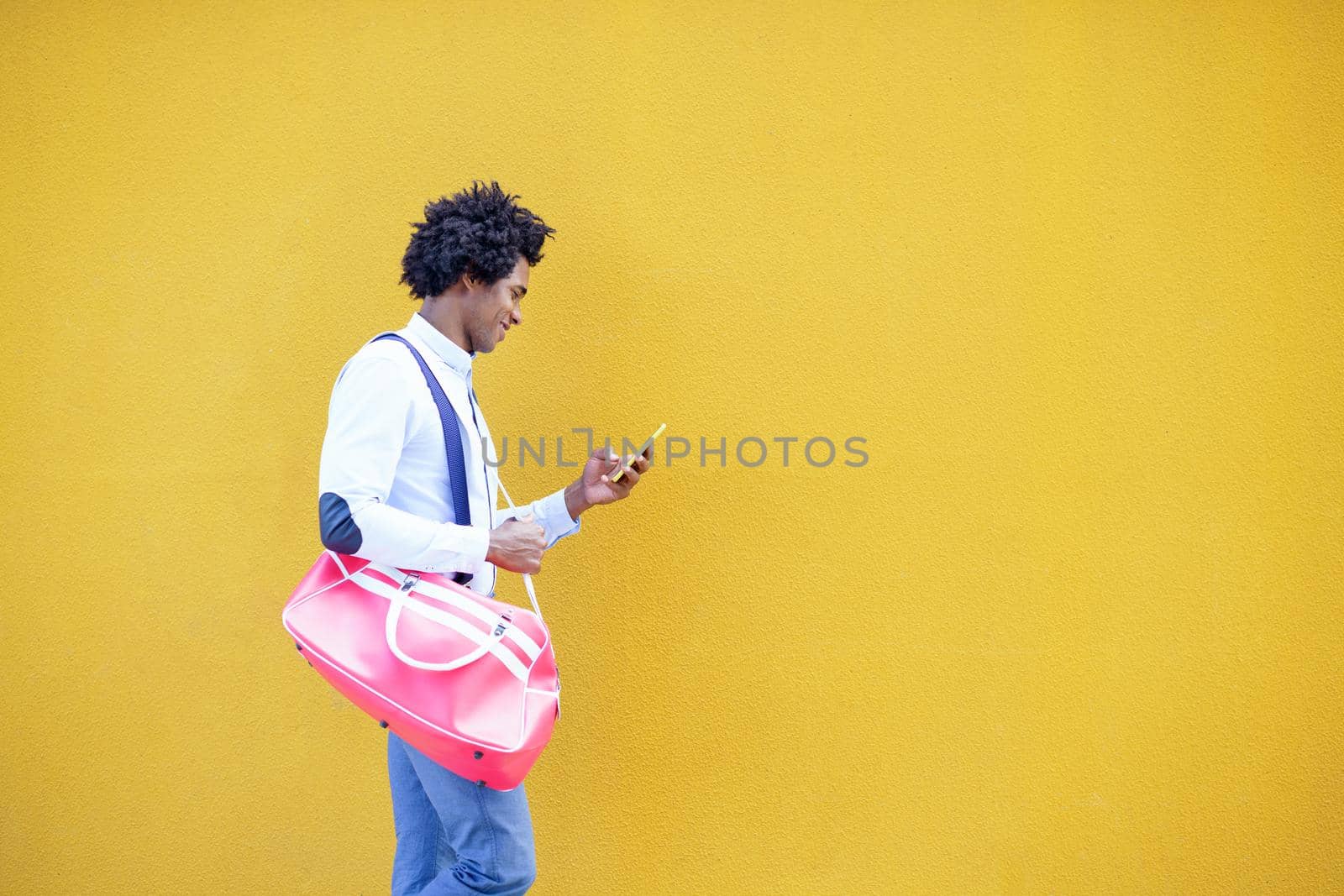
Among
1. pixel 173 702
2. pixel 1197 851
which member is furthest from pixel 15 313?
pixel 1197 851

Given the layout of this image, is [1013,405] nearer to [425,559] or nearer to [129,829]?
[425,559]

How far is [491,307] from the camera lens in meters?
2.04

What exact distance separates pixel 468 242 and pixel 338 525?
2.03 feet

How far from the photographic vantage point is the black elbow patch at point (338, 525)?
1.76 m

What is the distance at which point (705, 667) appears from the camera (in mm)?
2561

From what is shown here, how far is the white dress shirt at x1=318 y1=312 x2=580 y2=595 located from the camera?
5.82ft

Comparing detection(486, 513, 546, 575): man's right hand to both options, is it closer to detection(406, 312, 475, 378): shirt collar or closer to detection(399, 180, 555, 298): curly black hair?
detection(406, 312, 475, 378): shirt collar

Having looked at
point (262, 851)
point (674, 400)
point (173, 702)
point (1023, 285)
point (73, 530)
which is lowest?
point (262, 851)

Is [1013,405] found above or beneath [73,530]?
above

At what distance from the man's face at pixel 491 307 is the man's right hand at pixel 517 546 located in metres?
0.39

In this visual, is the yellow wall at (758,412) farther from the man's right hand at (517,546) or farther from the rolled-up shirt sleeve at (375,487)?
the rolled-up shirt sleeve at (375,487)

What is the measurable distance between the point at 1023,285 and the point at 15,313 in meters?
2.62

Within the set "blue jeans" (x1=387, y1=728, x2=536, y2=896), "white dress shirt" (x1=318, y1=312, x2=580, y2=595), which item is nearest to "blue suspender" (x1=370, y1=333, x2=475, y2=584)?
"white dress shirt" (x1=318, y1=312, x2=580, y2=595)

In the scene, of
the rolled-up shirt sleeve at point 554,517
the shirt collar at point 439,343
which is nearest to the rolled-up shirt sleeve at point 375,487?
the shirt collar at point 439,343
